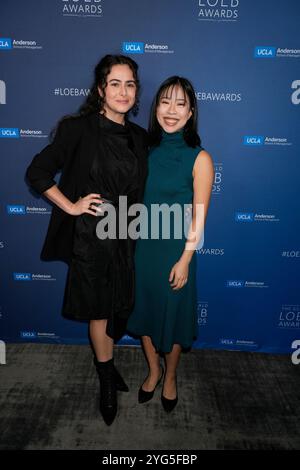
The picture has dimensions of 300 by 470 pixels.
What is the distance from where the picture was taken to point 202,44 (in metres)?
2.31

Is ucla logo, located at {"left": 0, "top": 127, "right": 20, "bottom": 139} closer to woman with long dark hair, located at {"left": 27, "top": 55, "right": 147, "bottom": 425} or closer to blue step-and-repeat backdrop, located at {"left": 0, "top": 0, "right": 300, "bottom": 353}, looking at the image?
blue step-and-repeat backdrop, located at {"left": 0, "top": 0, "right": 300, "bottom": 353}

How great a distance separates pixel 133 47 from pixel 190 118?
76cm

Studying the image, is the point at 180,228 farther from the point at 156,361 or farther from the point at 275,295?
the point at 275,295

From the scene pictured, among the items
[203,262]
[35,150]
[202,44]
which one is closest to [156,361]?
[203,262]

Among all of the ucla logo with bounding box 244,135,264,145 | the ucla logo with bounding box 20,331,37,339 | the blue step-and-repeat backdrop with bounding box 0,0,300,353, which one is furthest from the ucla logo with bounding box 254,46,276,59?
the ucla logo with bounding box 20,331,37,339

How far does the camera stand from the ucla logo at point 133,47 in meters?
2.30

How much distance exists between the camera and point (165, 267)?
2.04 meters

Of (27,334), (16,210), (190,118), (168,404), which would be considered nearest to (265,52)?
(190,118)

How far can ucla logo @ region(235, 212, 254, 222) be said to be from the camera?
267 cm

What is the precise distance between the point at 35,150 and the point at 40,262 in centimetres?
87

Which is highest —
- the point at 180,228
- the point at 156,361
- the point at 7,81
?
the point at 7,81

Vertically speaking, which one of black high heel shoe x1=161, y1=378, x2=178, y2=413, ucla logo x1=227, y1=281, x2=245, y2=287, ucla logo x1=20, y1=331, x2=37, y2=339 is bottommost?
black high heel shoe x1=161, y1=378, x2=178, y2=413

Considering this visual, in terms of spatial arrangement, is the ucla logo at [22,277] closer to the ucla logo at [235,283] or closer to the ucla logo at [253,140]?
the ucla logo at [235,283]

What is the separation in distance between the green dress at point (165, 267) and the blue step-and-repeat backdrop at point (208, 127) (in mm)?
664
